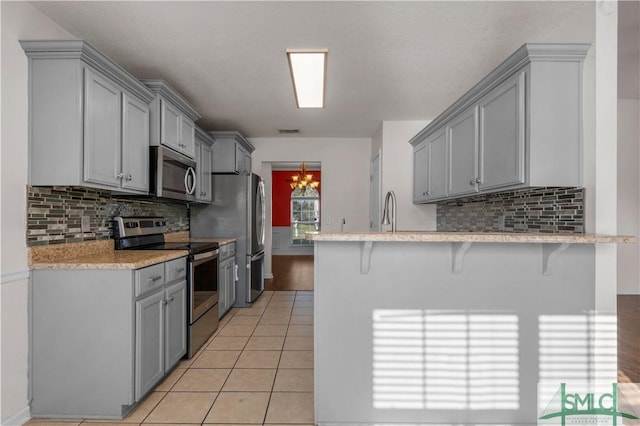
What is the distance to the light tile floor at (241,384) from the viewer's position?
79.0 inches

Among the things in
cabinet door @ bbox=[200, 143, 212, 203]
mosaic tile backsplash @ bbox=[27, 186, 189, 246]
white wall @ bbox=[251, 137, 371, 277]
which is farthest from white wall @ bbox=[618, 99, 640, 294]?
mosaic tile backsplash @ bbox=[27, 186, 189, 246]

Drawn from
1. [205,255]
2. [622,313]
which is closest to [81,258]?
[205,255]

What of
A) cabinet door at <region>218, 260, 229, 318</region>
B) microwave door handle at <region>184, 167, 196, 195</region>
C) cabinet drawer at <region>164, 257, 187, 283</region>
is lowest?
cabinet door at <region>218, 260, 229, 318</region>

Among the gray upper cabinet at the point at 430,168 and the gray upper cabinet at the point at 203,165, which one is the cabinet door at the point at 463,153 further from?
the gray upper cabinet at the point at 203,165

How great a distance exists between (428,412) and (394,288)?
706mm

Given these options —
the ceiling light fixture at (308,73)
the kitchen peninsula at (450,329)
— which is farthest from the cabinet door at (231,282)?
the kitchen peninsula at (450,329)

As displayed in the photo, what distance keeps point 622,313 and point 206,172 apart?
5.18 meters

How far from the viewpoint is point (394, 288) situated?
1930 mm

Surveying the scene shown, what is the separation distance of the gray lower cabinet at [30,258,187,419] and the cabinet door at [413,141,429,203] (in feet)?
10.1

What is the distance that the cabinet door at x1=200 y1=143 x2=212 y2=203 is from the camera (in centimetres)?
405

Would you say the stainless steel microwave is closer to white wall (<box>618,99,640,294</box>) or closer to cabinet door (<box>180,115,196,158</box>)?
cabinet door (<box>180,115,196,158</box>)

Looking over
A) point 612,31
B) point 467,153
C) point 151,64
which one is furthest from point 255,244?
point 612,31

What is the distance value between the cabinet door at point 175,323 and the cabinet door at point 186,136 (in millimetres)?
1332

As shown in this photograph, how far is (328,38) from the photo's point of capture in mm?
2393
